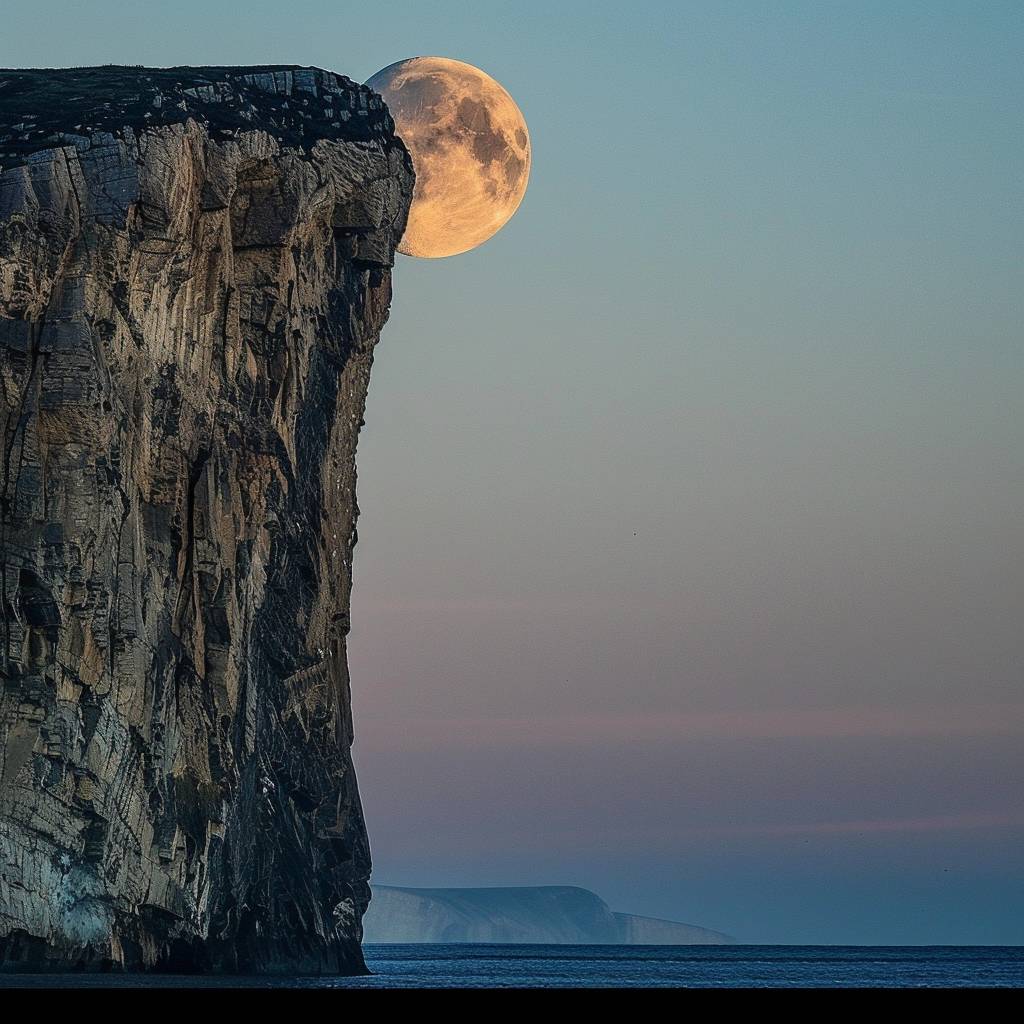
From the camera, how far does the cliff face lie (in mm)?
44188

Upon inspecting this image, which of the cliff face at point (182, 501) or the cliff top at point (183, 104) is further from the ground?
the cliff top at point (183, 104)

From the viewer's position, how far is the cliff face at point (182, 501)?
44.2 m

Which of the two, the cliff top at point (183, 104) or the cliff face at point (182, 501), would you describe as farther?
the cliff top at point (183, 104)

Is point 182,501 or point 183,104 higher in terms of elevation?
point 183,104

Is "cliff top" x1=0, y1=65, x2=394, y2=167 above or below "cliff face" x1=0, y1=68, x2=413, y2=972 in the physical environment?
above

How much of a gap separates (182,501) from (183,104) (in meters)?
12.3

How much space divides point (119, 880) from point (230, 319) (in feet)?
61.5

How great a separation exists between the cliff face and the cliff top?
13 centimetres

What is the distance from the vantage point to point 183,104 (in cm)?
5141

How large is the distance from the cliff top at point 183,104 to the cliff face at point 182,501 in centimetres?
13

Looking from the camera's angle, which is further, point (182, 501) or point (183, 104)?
point (183, 104)

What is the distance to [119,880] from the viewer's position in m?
45.2
